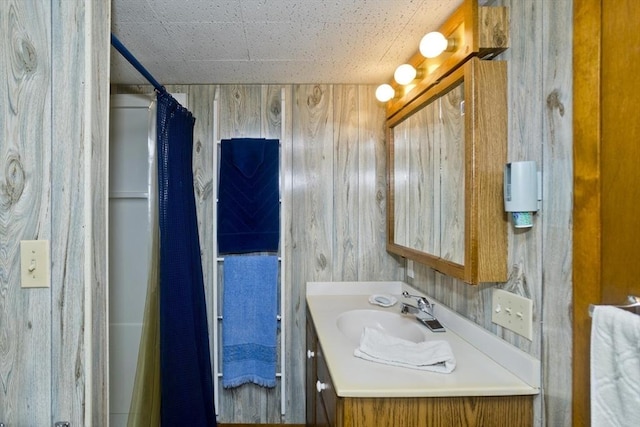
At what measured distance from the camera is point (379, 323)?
5.53 ft

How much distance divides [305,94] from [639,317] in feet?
6.37

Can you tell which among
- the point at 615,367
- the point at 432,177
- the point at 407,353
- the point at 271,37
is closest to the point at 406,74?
the point at 432,177

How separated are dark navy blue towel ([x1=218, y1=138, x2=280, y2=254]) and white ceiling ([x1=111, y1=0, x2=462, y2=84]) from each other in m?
0.49

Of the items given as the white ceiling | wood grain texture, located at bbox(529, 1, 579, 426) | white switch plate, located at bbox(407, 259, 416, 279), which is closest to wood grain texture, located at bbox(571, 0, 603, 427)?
wood grain texture, located at bbox(529, 1, 579, 426)

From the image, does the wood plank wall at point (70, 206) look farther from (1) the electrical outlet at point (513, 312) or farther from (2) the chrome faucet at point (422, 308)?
(2) the chrome faucet at point (422, 308)

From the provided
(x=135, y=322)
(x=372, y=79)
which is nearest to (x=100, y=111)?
(x=135, y=322)

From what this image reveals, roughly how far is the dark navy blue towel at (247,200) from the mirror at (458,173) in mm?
822

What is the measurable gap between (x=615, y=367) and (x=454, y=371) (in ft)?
1.64

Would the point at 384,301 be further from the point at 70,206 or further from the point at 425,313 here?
the point at 70,206

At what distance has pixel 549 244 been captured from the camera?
92 centimetres

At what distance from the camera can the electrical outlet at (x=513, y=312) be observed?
0.99m

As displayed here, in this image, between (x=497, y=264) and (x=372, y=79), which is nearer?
(x=497, y=264)

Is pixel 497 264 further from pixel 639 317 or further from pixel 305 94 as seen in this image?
pixel 305 94

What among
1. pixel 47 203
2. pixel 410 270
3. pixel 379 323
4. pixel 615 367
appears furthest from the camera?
pixel 410 270
